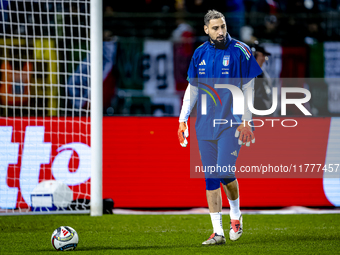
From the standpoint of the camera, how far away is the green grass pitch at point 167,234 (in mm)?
4027

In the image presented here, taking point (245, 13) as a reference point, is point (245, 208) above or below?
below

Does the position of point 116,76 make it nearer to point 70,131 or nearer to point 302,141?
point 70,131

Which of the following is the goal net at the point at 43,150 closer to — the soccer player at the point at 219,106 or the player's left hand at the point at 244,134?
the soccer player at the point at 219,106

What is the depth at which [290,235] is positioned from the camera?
483 cm

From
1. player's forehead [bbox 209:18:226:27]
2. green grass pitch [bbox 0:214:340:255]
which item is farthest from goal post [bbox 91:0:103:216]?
player's forehead [bbox 209:18:226:27]

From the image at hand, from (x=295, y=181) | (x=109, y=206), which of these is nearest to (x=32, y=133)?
(x=109, y=206)

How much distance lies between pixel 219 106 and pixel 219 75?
0.86 feet

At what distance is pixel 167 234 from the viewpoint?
16.2ft

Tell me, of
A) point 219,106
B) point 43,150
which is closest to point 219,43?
point 219,106

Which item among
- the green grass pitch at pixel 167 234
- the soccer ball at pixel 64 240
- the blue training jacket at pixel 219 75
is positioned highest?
the blue training jacket at pixel 219 75

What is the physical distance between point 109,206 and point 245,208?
1.81m

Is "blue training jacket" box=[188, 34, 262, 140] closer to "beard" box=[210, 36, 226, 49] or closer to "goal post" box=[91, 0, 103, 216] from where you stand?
"beard" box=[210, 36, 226, 49]

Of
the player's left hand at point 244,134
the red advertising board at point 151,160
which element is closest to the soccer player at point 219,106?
the player's left hand at point 244,134

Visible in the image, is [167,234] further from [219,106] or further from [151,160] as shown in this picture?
[151,160]
